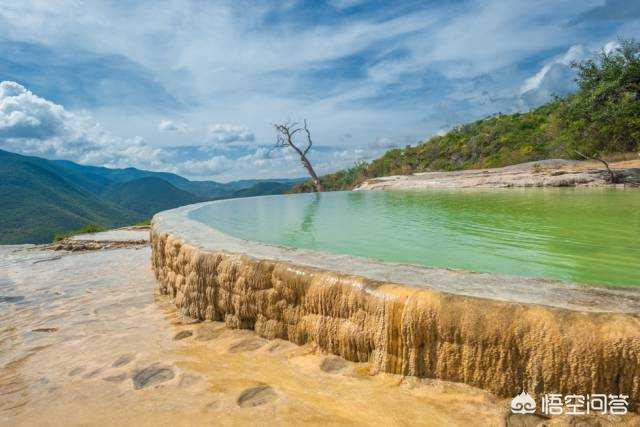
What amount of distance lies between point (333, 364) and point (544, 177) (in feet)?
44.6

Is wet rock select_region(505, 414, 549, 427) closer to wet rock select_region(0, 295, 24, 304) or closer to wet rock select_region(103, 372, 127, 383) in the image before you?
wet rock select_region(103, 372, 127, 383)

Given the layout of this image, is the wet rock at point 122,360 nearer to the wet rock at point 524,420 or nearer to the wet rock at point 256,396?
the wet rock at point 256,396

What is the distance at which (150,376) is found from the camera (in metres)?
2.44

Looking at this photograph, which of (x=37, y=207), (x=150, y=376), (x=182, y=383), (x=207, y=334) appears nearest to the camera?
(x=182, y=383)

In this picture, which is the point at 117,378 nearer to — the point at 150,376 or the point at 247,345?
the point at 150,376

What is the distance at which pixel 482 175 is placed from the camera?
15.7 metres

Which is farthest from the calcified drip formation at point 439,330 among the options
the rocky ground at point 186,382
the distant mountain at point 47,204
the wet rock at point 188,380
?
the distant mountain at point 47,204

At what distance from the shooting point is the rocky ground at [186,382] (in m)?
1.86

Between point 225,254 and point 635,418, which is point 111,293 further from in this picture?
point 635,418

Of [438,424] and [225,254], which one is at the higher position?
[225,254]

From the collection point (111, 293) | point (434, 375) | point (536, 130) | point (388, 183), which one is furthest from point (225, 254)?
point (536, 130)

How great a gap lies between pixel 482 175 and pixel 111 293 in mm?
14609

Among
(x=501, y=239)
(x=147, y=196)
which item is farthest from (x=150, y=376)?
(x=147, y=196)

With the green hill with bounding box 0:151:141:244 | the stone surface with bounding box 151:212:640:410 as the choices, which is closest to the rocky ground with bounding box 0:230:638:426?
the stone surface with bounding box 151:212:640:410
